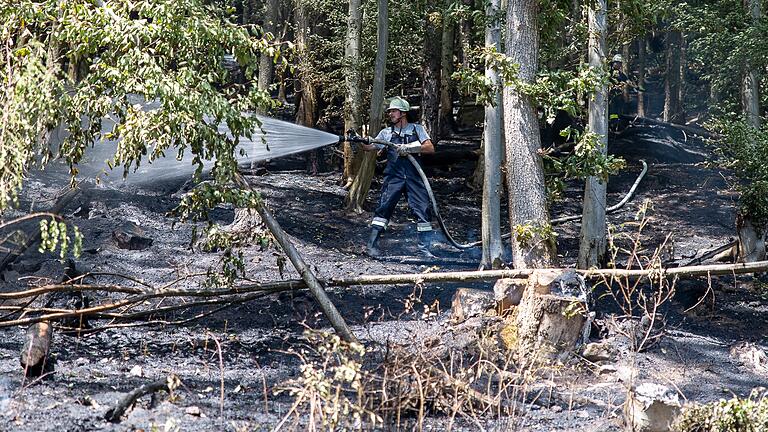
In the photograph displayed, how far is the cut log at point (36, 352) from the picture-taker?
6109 millimetres

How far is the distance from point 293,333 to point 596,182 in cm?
390

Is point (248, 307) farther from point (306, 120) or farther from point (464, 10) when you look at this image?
point (306, 120)

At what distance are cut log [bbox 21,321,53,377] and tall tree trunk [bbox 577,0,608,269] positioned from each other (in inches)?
222

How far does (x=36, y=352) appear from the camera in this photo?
242 inches

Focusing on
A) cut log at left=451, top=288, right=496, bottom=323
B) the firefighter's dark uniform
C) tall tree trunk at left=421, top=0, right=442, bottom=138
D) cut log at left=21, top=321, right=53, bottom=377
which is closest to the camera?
cut log at left=21, top=321, right=53, bottom=377

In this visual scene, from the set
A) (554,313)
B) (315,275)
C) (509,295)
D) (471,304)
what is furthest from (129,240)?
(554,313)

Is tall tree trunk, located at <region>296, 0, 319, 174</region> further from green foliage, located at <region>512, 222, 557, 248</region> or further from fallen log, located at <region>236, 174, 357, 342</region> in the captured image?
fallen log, located at <region>236, 174, 357, 342</region>

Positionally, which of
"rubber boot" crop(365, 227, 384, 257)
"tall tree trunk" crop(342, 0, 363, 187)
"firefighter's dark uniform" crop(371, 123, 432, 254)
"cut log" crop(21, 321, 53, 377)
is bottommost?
"cut log" crop(21, 321, 53, 377)

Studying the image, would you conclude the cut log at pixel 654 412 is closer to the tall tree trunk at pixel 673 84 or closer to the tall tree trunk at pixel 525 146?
the tall tree trunk at pixel 525 146

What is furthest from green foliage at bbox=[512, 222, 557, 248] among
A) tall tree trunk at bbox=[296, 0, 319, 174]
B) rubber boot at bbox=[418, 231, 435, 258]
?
tall tree trunk at bbox=[296, 0, 319, 174]

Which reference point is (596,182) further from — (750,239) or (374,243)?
(374,243)

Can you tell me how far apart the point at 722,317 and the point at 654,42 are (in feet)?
84.5

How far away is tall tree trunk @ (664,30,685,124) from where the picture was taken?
26031 mm

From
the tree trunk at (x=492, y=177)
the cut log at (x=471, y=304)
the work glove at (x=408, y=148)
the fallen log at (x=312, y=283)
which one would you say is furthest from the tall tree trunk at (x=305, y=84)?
the fallen log at (x=312, y=283)
